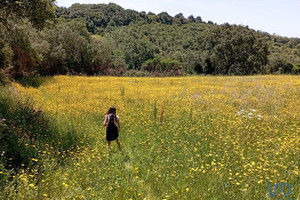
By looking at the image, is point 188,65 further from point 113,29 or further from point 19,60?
point 113,29

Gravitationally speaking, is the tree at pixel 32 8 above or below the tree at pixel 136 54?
below

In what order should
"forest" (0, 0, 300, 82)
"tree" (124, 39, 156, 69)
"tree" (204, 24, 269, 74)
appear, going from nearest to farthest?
1. "forest" (0, 0, 300, 82)
2. "tree" (204, 24, 269, 74)
3. "tree" (124, 39, 156, 69)

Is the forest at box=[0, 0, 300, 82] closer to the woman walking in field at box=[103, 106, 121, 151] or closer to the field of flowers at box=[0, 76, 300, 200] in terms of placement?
the woman walking in field at box=[103, 106, 121, 151]

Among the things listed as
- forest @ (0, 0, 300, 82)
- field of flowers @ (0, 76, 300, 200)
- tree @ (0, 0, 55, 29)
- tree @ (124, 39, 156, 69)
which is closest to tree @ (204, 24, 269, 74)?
forest @ (0, 0, 300, 82)

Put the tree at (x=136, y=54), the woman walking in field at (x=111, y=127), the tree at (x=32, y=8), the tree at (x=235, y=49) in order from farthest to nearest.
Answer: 1. the tree at (x=136, y=54)
2. the tree at (x=235, y=49)
3. the tree at (x=32, y=8)
4. the woman walking in field at (x=111, y=127)

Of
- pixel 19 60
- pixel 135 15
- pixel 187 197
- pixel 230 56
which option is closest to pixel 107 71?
pixel 19 60

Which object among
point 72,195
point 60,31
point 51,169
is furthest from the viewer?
point 60,31

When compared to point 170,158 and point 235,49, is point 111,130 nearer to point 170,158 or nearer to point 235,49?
point 170,158

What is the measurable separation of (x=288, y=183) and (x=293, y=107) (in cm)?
774

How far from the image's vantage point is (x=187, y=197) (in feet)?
14.5

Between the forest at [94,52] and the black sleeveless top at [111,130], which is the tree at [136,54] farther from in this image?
the black sleeveless top at [111,130]

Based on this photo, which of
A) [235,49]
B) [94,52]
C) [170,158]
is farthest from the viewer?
[235,49]

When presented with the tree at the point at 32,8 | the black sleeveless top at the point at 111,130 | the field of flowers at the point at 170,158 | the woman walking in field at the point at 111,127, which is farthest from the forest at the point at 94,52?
the field of flowers at the point at 170,158

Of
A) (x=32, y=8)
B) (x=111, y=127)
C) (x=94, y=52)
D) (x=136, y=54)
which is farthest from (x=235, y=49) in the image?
(x=111, y=127)
